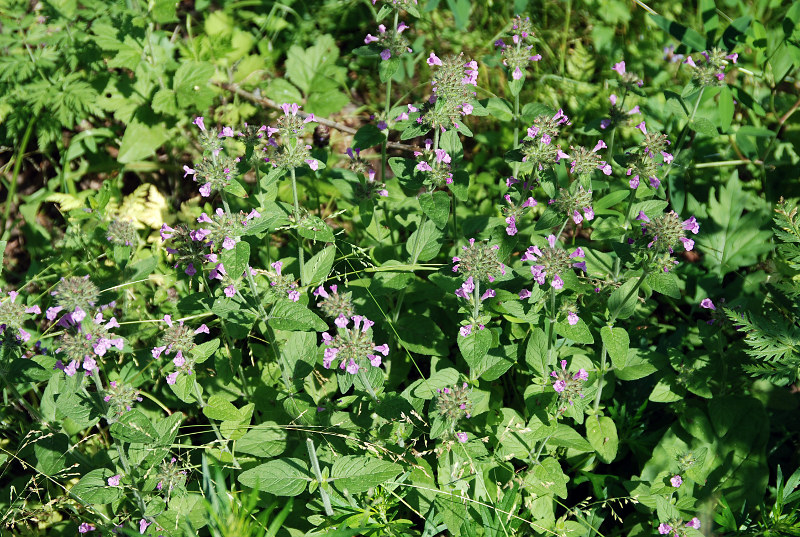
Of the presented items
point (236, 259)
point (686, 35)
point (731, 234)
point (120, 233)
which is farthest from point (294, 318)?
point (686, 35)

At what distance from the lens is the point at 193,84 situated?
17.7ft

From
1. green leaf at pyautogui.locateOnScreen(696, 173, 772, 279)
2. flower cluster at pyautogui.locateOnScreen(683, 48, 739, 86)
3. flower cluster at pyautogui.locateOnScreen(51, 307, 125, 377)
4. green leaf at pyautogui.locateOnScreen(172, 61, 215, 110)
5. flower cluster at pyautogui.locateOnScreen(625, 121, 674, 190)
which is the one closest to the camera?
flower cluster at pyautogui.locateOnScreen(51, 307, 125, 377)

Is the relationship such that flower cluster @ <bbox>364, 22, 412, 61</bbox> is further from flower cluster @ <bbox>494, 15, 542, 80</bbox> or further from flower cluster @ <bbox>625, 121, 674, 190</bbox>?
flower cluster @ <bbox>625, 121, 674, 190</bbox>

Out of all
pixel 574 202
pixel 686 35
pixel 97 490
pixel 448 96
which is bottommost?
pixel 97 490

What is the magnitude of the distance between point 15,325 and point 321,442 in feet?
5.80

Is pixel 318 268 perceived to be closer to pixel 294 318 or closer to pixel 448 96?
pixel 294 318

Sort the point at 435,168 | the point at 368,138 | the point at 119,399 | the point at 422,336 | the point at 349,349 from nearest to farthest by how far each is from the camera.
A: the point at 349,349
the point at 119,399
the point at 435,168
the point at 422,336
the point at 368,138

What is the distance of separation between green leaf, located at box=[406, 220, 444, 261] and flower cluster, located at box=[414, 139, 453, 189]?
1.29 ft

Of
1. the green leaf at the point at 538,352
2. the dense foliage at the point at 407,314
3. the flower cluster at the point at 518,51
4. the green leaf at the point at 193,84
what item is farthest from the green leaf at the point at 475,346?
the green leaf at the point at 193,84

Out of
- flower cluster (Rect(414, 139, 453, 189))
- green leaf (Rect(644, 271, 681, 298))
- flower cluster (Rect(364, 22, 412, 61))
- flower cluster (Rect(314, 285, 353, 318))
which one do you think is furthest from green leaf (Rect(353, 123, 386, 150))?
green leaf (Rect(644, 271, 681, 298))

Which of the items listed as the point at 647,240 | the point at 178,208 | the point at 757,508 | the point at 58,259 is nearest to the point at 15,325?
the point at 58,259

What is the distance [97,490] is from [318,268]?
68.0 inches

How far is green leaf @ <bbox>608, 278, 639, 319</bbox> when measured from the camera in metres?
3.62

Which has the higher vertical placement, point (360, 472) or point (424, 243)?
point (424, 243)
